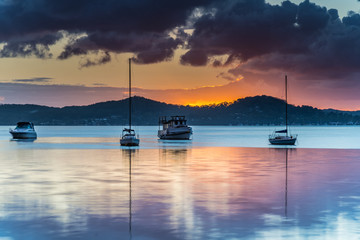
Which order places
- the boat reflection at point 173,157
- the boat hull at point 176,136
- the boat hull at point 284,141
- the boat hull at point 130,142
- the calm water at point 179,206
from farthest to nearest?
the boat hull at point 176,136, the boat hull at point 284,141, the boat hull at point 130,142, the boat reflection at point 173,157, the calm water at point 179,206

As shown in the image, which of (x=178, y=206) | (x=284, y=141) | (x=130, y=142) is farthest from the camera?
(x=284, y=141)

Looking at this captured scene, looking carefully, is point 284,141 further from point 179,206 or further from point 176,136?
point 179,206

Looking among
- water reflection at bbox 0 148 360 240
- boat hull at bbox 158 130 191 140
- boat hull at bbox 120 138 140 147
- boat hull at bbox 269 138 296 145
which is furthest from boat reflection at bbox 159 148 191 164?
boat hull at bbox 158 130 191 140

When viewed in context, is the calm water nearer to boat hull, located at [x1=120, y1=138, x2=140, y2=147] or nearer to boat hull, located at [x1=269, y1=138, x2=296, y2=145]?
boat hull, located at [x1=120, y1=138, x2=140, y2=147]

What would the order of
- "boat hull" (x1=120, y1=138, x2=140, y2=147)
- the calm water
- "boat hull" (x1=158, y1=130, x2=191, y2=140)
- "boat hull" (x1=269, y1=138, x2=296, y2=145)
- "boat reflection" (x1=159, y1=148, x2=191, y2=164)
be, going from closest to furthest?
1. the calm water
2. "boat reflection" (x1=159, y1=148, x2=191, y2=164)
3. "boat hull" (x1=120, y1=138, x2=140, y2=147)
4. "boat hull" (x1=269, y1=138, x2=296, y2=145)
5. "boat hull" (x1=158, y1=130, x2=191, y2=140)

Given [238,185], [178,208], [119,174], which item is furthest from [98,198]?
[119,174]

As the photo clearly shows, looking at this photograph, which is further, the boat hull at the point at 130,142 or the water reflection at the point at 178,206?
the boat hull at the point at 130,142

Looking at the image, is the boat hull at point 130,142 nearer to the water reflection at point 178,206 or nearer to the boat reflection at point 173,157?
the boat reflection at point 173,157

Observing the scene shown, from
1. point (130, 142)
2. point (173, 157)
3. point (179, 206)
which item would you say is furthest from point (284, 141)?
point (179, 206)

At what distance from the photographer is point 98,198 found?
21.4m

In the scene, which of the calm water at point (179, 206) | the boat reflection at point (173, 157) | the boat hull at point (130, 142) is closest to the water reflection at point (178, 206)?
the calm water at point (179, 206)

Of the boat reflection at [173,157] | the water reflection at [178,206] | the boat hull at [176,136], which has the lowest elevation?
the boat reflection at [173,157]

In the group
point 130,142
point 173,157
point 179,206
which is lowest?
point 173,157

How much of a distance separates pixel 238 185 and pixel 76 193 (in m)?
8.78
